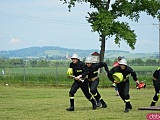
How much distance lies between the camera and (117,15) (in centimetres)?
4978

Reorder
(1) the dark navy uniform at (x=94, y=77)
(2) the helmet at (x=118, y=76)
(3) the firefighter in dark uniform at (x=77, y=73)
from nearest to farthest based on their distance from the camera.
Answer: (2) the helmet at (x=118, y=76) → (3) the firefighter in dark uniform at (x=77, y=73) → (1) the dark navy uniform at (x=94, y=77)

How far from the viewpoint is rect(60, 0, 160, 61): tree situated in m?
47.3

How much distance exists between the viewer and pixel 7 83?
40062 millimetres

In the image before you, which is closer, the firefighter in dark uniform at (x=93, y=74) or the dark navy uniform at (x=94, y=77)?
the firefighter in dark uniform at (x=93, y=74)

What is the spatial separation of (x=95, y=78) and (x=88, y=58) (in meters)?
0.91

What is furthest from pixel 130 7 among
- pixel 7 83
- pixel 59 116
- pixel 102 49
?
pixel 59 116

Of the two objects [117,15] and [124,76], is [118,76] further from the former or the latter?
[117,15]

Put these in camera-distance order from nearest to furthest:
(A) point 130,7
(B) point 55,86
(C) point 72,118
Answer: (C) point 72,118, (B) point 55,86, (A) point 130,7

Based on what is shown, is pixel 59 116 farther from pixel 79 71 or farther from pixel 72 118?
pixel 79 71

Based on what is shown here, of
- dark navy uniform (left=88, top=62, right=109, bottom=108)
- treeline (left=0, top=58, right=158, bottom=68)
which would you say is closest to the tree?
treeline (left=0, top=58, right=158, bottom=68)

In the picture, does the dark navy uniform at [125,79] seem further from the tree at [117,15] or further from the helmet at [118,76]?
the tree at [117,15]

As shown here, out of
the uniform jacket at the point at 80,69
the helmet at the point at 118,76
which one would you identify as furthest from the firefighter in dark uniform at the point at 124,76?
the uniform jacket at the point at 80,69

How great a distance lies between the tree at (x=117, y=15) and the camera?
47.3 meters

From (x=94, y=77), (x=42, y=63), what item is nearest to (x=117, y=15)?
(x=42, y=63)
